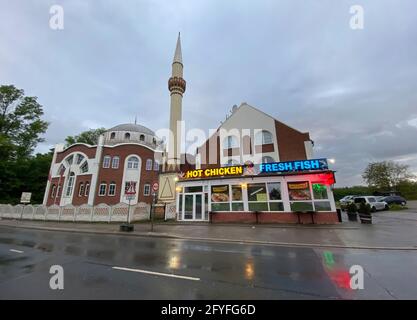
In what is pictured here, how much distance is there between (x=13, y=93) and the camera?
33219mm

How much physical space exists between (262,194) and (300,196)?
319cm

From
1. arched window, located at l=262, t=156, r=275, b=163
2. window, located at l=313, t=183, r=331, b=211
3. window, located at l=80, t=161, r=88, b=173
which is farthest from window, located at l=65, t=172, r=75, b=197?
window, located at l=313, t=183, r=331, b=211

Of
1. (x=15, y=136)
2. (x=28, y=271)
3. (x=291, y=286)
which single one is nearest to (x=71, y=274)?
(x=28, y=271)

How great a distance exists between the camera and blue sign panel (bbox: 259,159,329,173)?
1620cm

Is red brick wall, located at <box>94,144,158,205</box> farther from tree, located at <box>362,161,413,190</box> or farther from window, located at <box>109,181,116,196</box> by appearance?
tree, located at <box>362,161,413,190</box>

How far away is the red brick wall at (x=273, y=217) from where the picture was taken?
15.3 metres

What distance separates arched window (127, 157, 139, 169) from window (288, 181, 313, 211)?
24387 millimetres

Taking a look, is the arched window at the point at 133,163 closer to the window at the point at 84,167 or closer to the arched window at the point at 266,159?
the window at the point at 84,167

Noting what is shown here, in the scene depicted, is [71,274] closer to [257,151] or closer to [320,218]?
[320,218]

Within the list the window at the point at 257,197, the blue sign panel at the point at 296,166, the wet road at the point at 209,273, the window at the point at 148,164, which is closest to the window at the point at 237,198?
the window at the point at 257,197

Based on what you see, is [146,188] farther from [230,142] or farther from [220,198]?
[220,198]

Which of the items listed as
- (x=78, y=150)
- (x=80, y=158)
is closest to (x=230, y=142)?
(x=80, y=158)
